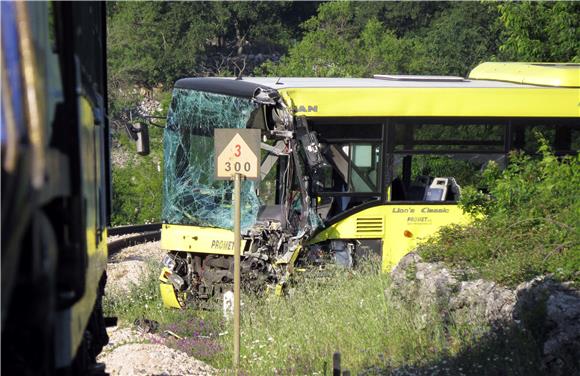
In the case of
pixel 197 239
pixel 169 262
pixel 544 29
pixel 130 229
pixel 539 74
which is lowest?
pixel 130 229

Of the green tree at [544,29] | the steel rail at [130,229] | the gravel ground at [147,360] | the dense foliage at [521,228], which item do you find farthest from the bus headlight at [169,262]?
the steel rail at [130,229]

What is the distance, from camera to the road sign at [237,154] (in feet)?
36.7

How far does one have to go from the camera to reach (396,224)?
14.8 m

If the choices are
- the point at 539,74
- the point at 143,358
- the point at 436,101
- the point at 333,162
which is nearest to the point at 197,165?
the point at 333,162

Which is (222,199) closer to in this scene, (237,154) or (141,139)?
(141,139)

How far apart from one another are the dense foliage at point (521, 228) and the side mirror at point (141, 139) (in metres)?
3.51

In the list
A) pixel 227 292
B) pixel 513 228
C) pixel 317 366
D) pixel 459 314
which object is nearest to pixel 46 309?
pixel 317 366

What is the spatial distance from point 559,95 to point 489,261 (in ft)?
15.5

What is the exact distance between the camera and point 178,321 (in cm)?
1428

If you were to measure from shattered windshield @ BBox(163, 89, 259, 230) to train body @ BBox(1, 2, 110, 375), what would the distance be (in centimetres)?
1030

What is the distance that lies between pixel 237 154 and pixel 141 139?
114 cm

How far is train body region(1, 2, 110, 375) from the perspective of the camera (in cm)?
306

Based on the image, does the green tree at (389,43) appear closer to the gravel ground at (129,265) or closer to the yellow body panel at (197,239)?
the gravel ground at (129,265)

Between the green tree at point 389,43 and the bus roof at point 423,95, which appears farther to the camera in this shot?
Answer: the green tree at point 389,43
